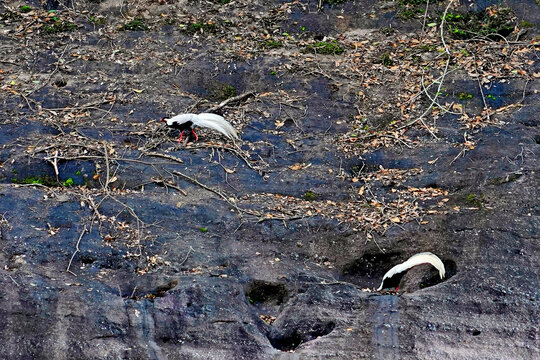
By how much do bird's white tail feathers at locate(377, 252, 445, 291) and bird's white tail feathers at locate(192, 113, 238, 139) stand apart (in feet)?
10.8

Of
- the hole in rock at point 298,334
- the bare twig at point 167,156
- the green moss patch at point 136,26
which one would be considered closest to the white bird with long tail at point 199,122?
the bare twig at point 167,156

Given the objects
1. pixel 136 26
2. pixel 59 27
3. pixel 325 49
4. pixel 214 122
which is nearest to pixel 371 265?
pixel 214 122

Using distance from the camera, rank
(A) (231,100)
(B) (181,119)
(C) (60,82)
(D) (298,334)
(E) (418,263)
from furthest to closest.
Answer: (C) (60,82)
(A) (231,100)
(B) (181,119)
(E) (418,263)
(D) (298,334)

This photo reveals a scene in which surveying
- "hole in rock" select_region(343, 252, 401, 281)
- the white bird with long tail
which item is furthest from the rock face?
the white bird with long tail

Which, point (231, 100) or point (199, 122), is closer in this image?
point (199, 122)

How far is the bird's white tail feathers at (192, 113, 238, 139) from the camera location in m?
9.10

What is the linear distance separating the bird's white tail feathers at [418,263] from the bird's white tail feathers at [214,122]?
3279 mm

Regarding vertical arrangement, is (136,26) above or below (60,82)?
above

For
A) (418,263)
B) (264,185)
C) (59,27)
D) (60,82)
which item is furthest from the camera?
(59,27)

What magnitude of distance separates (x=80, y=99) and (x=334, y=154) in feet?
13.2

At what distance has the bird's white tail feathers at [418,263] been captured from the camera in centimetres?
681

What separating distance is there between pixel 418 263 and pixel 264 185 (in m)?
2.48

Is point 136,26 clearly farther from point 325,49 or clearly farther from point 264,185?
point 264,185

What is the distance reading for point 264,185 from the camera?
8578 mm
